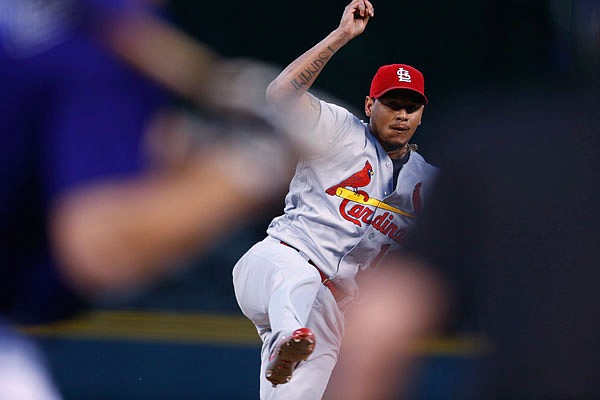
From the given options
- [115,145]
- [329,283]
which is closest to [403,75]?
[329,283]

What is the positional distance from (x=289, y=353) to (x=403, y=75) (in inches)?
45.5

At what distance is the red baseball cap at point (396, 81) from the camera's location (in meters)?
3.52

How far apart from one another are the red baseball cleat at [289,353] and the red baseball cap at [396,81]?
3.37ft

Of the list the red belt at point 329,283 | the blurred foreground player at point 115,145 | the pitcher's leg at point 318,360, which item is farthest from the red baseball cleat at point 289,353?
the blurred foreground player at point 115,145

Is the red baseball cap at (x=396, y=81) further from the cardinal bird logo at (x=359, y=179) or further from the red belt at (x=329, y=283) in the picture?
the red belt at (x=329, y=283)

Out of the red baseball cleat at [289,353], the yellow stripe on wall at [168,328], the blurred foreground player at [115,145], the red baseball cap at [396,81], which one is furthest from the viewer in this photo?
the yellow stripe on wall at [168,328]

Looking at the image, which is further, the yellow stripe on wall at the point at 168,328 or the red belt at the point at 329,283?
the yellow stripe on wall at the point at 168,328

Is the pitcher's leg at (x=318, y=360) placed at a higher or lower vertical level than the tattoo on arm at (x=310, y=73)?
lower

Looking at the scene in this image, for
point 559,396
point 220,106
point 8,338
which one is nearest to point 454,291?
point 559,396

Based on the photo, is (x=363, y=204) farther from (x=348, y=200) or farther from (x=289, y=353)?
(x=289, y=353)

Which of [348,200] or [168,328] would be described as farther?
[168,328]

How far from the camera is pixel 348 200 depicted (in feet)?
11.4

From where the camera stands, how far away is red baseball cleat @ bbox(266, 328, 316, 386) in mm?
2867

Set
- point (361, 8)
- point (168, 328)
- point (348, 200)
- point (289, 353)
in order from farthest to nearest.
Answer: point (168, 328), point (348, 200), point (361, 8), point (289, 353)
